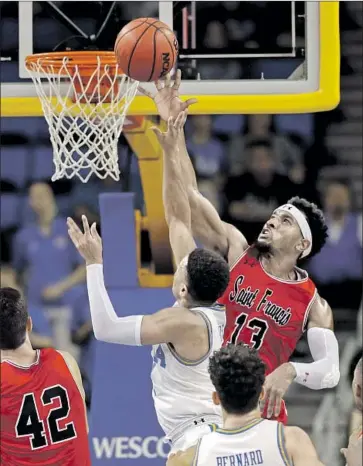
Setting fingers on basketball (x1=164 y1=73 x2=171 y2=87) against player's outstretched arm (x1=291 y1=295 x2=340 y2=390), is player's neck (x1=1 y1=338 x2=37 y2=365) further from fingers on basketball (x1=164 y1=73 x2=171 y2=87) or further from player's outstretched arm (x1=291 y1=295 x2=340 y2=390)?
fingers on basketball (x1=164 y1=73 x2=171 y2=87)

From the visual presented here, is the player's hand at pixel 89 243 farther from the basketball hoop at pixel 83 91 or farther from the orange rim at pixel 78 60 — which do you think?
the orange rim at pixel 78 60

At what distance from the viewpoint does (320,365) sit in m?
4.82

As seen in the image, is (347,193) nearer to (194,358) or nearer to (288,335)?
(288,335)

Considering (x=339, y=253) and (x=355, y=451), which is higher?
(x=339, y=253)

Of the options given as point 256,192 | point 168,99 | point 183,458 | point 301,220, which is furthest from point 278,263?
point 256,192

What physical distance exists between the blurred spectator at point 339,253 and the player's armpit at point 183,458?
4449 millimetres

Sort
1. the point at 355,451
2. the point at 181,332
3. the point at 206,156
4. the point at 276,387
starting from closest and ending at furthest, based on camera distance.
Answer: the point at 355,451
the point at 181,332
the point at 276,387
the point at 206,156

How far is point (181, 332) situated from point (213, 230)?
1151 millimetres

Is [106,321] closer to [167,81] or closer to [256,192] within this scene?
[167,81]

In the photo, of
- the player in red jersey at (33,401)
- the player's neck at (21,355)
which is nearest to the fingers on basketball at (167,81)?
the player in red jersey at (33,401)

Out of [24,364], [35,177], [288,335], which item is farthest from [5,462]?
[35,177]

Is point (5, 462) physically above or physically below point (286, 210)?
below

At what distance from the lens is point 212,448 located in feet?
11.1

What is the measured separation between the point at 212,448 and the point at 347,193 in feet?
18.4
